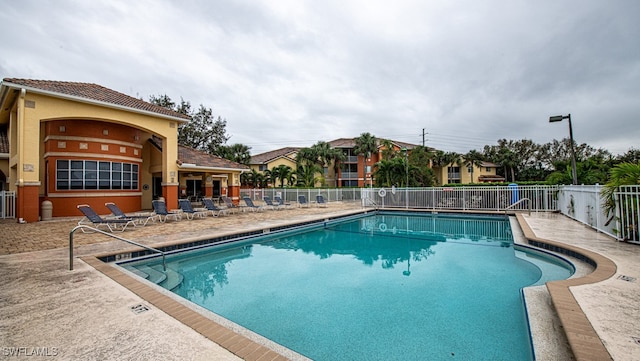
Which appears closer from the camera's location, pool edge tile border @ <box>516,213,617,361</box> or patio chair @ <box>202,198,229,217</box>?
pool edge tile border @ <box>516,213,617,361</box>

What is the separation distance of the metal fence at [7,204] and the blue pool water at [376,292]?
13386 mm

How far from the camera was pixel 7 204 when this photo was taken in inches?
557

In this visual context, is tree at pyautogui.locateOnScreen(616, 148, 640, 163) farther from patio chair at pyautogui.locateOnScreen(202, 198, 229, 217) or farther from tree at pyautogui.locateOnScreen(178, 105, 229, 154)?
tree at pyautogui.locateOnScreen(178, 105, 229, 154)

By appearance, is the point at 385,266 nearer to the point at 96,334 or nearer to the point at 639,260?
the point at 639,260

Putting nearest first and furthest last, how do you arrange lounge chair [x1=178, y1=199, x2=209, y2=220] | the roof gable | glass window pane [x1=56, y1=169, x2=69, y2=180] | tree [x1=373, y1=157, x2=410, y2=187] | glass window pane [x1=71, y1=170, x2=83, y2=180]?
lounge chair [x1=178, y1=199, x2=209, y2=220] < glass window pane [x1=56, y1=169, x2=69, y2=180] < glass window pane [x1=71, y1=170, x2=83, y2=180] < the roof gable < tree [x1=373, y1=157, x2=410, y2=187]

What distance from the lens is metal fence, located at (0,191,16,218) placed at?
548 inches

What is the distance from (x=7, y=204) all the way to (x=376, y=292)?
19047mm

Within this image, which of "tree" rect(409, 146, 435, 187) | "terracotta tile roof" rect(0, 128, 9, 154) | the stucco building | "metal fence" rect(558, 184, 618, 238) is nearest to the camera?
"metal fence" rect(558, 184, 618, 238)

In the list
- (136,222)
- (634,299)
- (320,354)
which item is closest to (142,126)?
(136,222)

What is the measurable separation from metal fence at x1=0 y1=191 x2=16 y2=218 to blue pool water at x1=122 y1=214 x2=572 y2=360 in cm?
1339

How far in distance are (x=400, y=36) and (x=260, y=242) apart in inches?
478

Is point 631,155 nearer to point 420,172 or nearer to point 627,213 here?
point 420,172

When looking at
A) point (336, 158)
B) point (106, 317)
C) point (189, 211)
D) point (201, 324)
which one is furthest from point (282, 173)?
point (201, 324)

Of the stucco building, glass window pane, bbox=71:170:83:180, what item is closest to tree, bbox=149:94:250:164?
the stucco building
